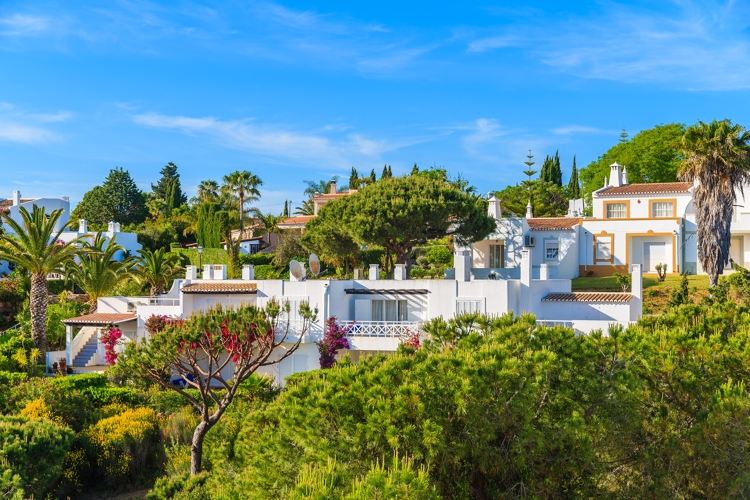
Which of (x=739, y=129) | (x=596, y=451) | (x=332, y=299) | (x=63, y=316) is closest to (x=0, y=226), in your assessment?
(x=63, y=316)

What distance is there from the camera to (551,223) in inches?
1880

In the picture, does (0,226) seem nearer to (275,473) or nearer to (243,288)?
(243,288)

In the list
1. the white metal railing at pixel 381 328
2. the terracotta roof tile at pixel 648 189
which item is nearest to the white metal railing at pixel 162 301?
the white metal railing at pixel 381 328

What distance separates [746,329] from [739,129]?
75.0ft

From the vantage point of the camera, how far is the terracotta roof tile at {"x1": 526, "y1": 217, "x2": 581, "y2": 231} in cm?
4700

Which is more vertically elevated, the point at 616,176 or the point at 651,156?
the point at 651,156

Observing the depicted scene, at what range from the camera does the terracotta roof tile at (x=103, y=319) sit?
34.6 meters

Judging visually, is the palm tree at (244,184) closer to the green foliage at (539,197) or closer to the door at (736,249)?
the green foliage at (539,197)

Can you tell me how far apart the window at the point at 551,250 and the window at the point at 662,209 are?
6454mm

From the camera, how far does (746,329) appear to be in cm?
1627

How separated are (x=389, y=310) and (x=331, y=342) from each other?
2.95m

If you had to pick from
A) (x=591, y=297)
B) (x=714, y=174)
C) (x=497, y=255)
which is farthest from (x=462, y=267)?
(x=497, y=255)

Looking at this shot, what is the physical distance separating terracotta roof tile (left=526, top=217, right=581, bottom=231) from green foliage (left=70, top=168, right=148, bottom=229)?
167 ft

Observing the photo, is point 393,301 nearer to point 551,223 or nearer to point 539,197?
point 551,223
